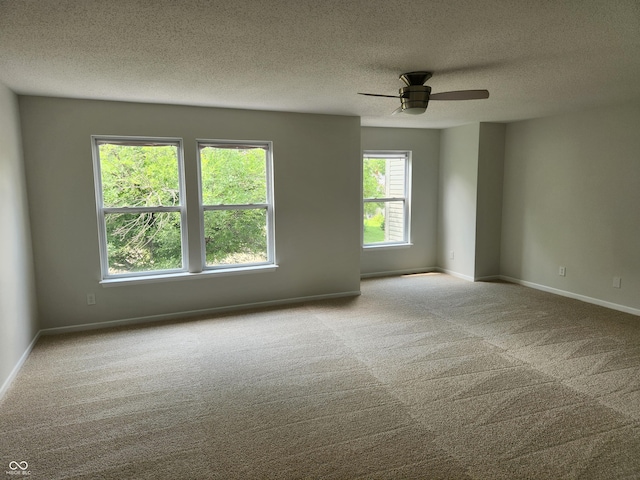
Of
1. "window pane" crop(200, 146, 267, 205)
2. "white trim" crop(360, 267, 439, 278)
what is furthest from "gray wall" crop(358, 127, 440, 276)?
"window pane" crop(200, 146, 267, 205)

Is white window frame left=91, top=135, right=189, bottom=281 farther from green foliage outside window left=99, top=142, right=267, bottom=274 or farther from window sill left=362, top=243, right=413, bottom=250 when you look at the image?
window sill left=362, top=243, right=413, bottom=250

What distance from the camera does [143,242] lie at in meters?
4.37

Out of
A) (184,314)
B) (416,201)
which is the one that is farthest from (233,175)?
(416,201)

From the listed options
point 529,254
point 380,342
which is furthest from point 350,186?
point 529,254

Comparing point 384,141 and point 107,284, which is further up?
point 384,141

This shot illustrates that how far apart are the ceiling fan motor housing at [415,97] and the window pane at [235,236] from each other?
2209mm

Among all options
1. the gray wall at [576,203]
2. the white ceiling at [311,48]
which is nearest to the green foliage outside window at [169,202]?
the white ceiling at [311,48]

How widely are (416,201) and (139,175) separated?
13.3ft

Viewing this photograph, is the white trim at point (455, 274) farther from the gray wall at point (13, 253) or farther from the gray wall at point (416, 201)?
the gray wall at point (13, 253)

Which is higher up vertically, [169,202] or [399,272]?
[169,202]

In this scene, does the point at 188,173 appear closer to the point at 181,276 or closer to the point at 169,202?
the point at 169,202

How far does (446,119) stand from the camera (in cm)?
539

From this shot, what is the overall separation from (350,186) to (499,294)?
234 cm

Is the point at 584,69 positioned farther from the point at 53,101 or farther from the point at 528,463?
the point at 53,101
